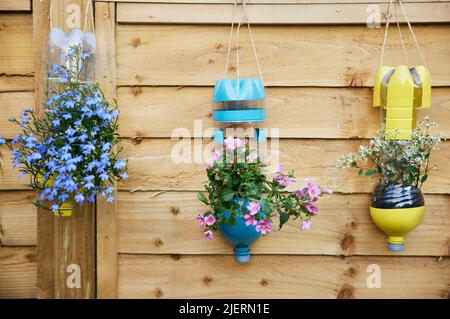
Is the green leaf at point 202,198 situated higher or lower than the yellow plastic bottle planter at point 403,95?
lower

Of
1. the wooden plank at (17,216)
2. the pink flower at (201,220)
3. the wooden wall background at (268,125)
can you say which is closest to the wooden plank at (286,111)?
the wooden wall background at (268,125)

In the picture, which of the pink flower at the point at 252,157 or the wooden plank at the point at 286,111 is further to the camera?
the wooden plank at the point at 286,111

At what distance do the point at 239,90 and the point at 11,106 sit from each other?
823 mm

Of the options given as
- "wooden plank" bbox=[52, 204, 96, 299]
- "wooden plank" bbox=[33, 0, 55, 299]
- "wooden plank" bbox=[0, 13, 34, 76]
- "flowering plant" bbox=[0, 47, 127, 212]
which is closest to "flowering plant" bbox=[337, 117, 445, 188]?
"flowering plant" bbox=[0, 47, 127, 212]

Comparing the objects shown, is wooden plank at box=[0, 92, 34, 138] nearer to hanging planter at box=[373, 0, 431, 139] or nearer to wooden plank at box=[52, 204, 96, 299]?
wooden plank at box=[52, 204, 96, 299]

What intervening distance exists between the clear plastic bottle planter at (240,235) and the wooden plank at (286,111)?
352 millimetres

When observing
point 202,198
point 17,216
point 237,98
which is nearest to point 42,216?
point 17,216

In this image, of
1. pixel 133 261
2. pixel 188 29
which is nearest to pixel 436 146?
pixel 188 29

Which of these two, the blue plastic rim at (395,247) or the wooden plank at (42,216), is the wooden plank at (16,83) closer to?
the wooden plank at (42,216)

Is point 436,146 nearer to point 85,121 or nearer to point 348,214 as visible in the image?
point 348,214

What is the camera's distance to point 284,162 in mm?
2033

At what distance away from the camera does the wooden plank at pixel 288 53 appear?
6.61 ft

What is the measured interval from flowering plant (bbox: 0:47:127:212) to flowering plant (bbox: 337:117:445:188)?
0.80 metres

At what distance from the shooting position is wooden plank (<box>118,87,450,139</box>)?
2020mm
